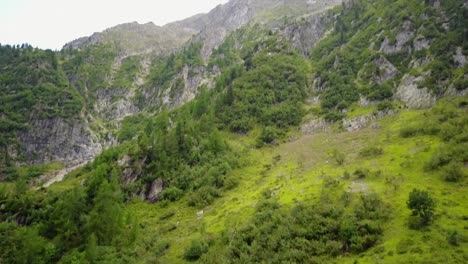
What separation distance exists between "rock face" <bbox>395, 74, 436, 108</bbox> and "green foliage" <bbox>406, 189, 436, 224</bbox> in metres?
73.1

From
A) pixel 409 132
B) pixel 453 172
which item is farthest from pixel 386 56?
pixel 453 172

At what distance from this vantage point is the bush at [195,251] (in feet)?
226

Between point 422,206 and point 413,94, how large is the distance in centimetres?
8267

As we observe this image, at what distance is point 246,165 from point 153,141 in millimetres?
36843

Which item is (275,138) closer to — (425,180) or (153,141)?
(153,141)

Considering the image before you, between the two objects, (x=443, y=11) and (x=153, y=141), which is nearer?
(x=153, y=141)

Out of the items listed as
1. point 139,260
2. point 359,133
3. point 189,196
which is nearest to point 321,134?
point 359,133

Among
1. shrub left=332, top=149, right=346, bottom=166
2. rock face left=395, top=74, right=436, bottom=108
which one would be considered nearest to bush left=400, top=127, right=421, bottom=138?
shrub left=332, top=149, right=346, bottom=166

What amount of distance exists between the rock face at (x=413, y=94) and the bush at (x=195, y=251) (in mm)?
91947

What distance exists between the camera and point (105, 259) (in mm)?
71938

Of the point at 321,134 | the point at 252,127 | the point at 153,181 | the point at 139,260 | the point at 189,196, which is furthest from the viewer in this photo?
the point at 252,127

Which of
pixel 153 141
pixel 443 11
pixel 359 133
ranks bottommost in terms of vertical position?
pixel 359 133

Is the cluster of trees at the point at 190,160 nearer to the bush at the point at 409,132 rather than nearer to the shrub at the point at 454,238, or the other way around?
the bush at the point at 409,132

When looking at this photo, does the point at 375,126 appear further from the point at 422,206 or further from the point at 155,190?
the point at 155,190
